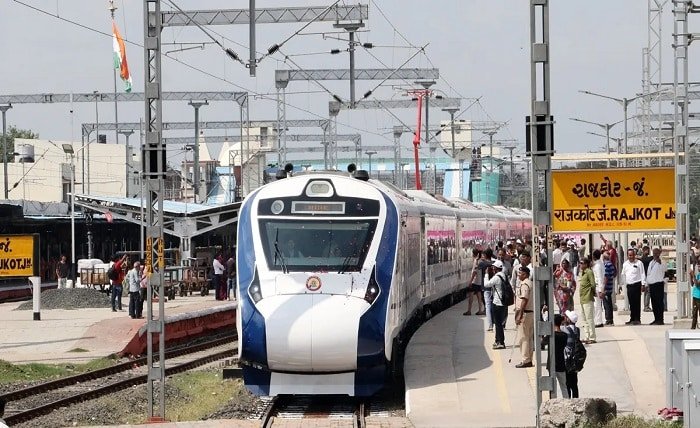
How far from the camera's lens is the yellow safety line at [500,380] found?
61.3 feet

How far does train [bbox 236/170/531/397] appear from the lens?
743 inches

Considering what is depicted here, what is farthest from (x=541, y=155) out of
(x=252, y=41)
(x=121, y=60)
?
(x=121, y=60)

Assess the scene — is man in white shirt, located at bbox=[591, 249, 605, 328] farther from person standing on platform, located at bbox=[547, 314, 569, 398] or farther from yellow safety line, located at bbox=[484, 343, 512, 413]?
person standing on platform, located at bbox=[547, 314, 569, 398]

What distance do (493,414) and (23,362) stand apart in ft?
42.7

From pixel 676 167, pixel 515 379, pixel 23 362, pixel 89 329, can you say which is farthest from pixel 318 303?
pixel 89 329

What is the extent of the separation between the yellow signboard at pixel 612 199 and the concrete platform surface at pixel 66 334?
35.9 feet

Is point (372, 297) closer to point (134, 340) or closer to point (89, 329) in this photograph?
point (134, 340)

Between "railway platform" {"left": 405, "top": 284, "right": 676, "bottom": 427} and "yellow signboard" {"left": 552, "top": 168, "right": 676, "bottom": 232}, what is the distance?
2.14 m

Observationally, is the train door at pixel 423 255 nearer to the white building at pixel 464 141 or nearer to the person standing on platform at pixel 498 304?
the person standing on platform at pixel 498 304

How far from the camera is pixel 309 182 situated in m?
20.3

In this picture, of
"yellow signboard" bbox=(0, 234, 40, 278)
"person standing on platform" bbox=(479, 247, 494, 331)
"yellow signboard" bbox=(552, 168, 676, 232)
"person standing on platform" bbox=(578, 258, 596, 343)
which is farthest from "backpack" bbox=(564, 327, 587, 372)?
"yellow signboard" bbox=(0, 234, 40, 278)

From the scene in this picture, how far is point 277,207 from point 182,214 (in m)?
27.2

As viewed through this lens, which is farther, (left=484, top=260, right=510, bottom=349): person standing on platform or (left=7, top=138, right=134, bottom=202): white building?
(left=7, top=138, right=134, bottom=202): white building

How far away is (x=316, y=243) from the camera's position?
19797 mm
